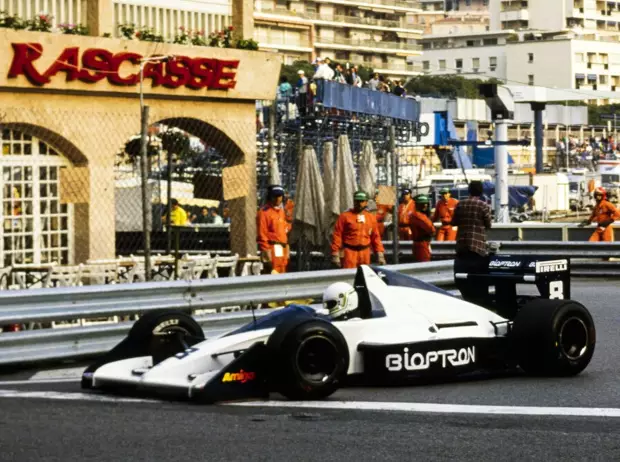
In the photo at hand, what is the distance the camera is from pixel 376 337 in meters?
9.85

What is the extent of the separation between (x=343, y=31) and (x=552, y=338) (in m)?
121

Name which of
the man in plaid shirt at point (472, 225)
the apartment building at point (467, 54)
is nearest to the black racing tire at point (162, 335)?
the man in plaid shirt at point (472, 225)

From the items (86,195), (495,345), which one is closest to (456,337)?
(495,345)

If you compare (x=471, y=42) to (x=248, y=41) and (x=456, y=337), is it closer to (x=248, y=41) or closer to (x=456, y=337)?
(x=248, y=41)

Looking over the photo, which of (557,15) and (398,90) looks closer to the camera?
(398,90)

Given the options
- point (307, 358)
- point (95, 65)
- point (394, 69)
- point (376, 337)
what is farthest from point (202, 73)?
point (394, 69)

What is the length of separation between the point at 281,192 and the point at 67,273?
285 centimetres

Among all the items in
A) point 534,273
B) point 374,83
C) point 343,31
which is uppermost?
point 343,31

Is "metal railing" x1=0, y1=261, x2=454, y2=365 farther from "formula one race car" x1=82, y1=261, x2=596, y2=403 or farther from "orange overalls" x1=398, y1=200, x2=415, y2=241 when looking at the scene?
"orange overalls" x1=398, y1=200, x2=415, y2=241

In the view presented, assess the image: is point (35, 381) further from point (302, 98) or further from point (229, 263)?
point (302, 98)

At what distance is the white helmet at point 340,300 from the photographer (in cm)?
A: 991

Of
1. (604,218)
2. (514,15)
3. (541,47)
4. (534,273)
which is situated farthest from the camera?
(514,15)

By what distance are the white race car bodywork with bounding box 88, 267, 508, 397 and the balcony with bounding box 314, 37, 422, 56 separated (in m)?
116

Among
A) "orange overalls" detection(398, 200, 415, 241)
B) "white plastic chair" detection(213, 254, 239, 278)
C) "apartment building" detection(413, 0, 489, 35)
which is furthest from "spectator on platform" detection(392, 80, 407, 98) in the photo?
"apartment building" detection(413, 0, 489, 35)
